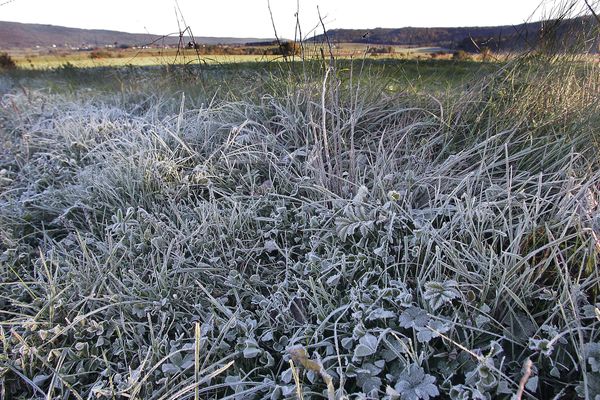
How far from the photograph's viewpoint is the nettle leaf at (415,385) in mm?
990

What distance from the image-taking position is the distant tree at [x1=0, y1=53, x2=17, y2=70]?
29.2 ft

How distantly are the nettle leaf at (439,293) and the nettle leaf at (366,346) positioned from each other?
0.66ft

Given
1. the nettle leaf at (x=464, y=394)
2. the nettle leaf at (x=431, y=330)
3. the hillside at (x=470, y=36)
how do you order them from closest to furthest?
the nettle leaf at (x=464, y=394) → the nettle leaf at (x=431, y=330) → the hillside at (x=470, y=36)

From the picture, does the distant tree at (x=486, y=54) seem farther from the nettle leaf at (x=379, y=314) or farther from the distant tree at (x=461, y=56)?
the nettle leaf at (x=379, y=314)

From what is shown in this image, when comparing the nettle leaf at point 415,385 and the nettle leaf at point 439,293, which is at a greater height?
the nettle leaf at point 439,293

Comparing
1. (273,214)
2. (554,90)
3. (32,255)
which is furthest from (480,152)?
(32,255)

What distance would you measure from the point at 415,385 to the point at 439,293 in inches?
10.8

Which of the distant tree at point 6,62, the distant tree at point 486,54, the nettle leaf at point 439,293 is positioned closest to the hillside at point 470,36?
the distant tree at point 486,54

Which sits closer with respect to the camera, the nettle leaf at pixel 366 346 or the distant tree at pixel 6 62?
the nettle leaf at pixel 366 346

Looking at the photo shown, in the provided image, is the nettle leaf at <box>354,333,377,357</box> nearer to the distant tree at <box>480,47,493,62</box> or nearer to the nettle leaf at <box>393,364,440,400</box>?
the nettle leaf at <box>393,364,440,400</box>

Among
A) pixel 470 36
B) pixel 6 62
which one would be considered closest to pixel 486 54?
pixel 470 36

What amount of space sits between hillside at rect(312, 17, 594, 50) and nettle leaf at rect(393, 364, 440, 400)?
194 cm

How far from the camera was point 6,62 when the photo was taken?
907 cm

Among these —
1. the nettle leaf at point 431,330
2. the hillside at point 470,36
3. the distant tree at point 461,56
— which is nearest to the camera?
the nettle leaf at point 431,330
